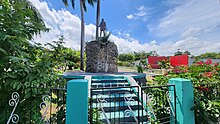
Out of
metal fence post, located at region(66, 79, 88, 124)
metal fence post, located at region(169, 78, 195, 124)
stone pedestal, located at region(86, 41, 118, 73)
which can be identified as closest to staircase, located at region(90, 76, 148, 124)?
metal fence post, located at region(66, 79, 88, 124)

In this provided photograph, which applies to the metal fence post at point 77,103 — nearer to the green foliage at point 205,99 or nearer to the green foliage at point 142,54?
the green foliage at point 205,99

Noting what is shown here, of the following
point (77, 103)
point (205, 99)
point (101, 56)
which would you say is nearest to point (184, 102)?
point (205, 99)

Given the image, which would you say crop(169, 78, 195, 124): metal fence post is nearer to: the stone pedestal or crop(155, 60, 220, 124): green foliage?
crop(155, 60, 220, 124): green foliage

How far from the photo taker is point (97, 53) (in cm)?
1019

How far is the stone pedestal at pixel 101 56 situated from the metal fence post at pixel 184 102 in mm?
7872

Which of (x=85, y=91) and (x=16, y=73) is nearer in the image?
(x=16, y=73)

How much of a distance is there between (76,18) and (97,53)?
334 inches

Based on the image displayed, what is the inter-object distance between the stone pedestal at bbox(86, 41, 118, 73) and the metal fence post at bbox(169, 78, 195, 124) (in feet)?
25.8

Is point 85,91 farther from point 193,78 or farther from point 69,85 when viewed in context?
point 193,78

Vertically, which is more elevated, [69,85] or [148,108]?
[69,85]

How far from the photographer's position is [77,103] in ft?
6.92

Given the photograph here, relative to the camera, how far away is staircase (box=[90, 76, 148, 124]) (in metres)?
2.76

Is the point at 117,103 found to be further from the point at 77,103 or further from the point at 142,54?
the point at 142,54

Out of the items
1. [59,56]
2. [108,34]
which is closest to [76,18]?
[108,34]
